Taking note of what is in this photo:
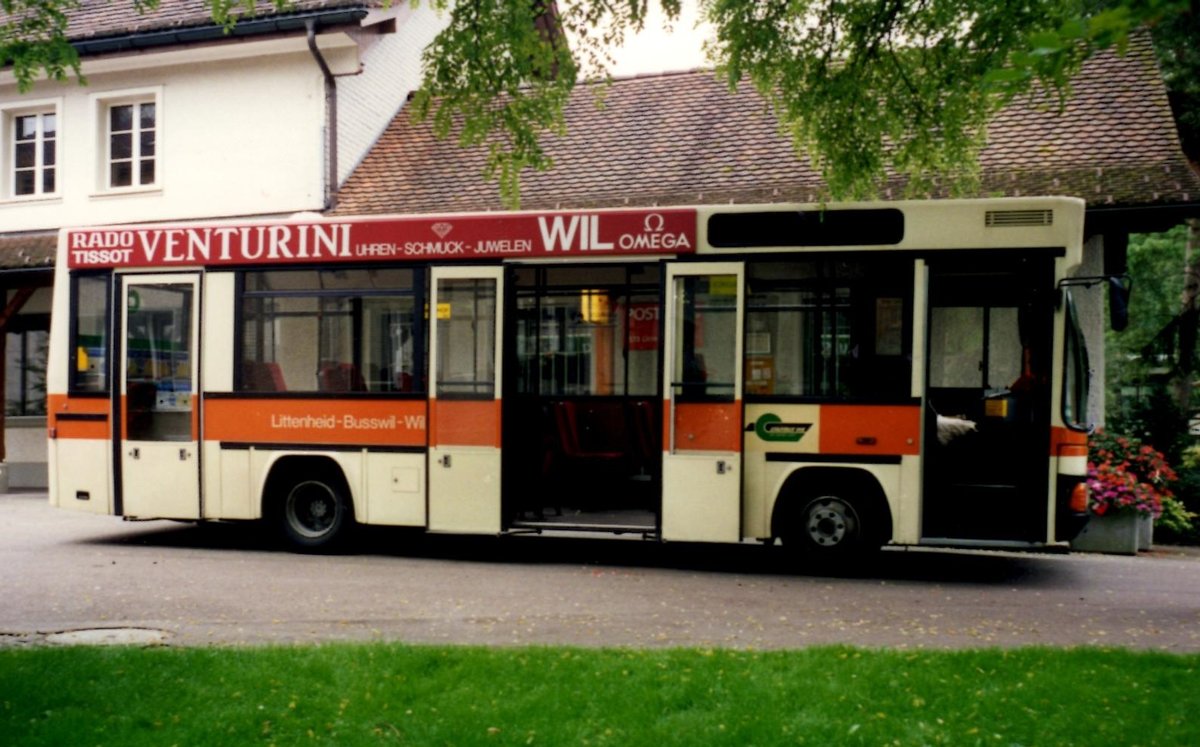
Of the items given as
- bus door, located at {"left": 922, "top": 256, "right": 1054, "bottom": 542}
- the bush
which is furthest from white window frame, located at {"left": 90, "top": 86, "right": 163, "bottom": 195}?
the bush

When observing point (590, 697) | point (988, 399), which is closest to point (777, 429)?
point (988, 399)

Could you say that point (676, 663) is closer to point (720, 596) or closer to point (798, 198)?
point (720, 596)

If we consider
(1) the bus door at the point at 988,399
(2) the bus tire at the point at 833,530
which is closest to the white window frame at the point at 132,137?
(2) the bus tire at the point at 833,530

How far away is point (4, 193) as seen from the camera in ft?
69.4

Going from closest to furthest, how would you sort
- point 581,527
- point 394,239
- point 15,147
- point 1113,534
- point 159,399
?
point 581,527
point 394,239
point 159,399
point 1113,534
point 15,147

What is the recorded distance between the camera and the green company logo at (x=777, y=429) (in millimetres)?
10039

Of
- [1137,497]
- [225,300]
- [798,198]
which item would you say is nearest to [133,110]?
[225,300]

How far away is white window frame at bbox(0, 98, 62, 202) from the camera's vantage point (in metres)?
20.7

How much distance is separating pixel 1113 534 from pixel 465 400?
286 inches

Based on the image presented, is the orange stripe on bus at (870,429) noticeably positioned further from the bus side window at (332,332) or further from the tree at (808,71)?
the bus side window at (332,332)

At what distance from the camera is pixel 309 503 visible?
38.5 feet

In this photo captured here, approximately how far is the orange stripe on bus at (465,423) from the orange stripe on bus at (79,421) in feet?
11.7

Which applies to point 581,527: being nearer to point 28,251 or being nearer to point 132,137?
point 28,251

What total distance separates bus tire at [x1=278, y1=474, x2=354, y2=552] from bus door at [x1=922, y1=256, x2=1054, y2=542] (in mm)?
5504
